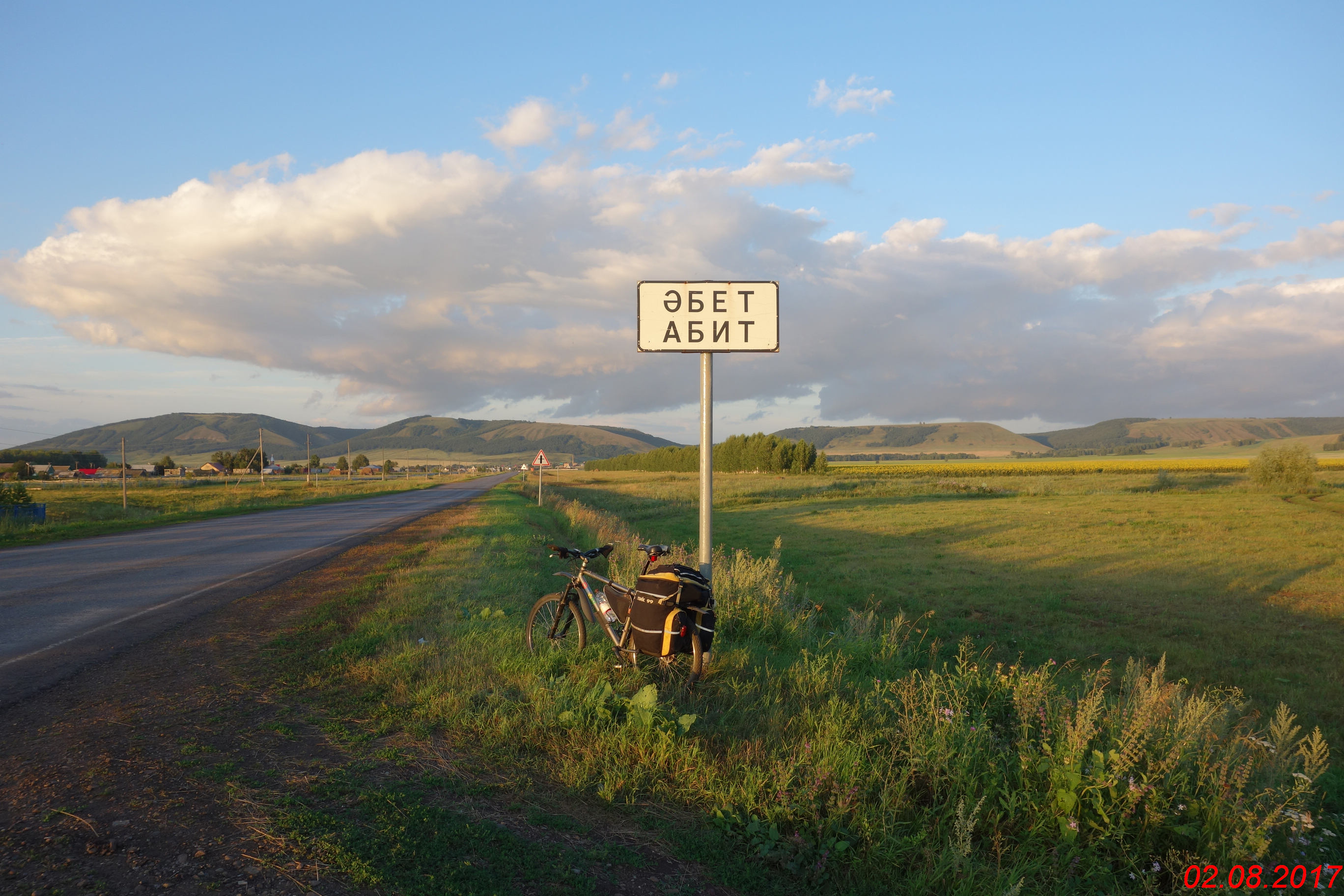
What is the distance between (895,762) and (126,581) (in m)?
12.7

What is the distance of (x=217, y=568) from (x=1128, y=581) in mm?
20816

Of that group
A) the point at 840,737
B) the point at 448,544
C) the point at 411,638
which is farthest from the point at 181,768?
the point at 448,544

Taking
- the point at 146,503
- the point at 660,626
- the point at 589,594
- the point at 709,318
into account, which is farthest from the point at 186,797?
the point at 146,503

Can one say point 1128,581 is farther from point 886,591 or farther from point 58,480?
point 58,480

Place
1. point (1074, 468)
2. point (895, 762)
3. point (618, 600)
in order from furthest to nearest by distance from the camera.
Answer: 1. point (1074, 468)
2. point (618, 600)
3. point (895, 762)

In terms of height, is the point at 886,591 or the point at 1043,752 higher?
the point at 1043,752

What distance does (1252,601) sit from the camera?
14141 millimetres

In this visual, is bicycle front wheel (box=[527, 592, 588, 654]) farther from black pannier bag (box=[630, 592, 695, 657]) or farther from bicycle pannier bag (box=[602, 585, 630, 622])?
black pannier bag (box=[630, 592, 695, 657])

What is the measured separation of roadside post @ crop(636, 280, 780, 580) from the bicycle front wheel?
74.8 inches

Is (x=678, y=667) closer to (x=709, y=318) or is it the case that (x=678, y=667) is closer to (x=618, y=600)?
(x=618, y=600)

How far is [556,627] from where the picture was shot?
6605 mm
